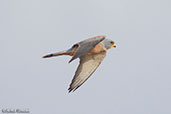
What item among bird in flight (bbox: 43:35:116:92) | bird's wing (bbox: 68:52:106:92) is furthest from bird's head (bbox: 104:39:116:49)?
bird's wing (bbox: 68:52:106:92)

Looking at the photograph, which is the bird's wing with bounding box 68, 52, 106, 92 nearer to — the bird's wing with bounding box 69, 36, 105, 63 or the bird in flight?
the bird in flight

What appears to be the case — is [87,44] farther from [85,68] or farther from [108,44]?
[108,44]

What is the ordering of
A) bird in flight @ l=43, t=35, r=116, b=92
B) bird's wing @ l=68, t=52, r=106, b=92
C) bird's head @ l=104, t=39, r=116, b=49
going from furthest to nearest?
bird's head @ l=104, t=39, r=116, b=49 < bird in flight @ l=43, t=35, r=116, b=92 < bird's wing @ l=68, t=52, r=106, b=92

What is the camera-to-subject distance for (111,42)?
12.2 meters

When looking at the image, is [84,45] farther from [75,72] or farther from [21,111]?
[21,111]

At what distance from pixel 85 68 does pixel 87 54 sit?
645mm

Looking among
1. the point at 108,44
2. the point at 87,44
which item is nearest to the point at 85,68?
the point at 87,44

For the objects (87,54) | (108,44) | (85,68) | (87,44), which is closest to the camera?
(85,68)

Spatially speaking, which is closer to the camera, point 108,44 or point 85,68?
point 85,68

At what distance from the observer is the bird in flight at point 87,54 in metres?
10.6

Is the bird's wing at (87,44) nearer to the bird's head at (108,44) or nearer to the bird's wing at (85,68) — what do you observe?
the bird's head at (108,44)

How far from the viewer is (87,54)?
38.0 ft

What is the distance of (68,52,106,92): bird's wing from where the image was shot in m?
10.5

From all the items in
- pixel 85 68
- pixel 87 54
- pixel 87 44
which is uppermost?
pixel 87 44
